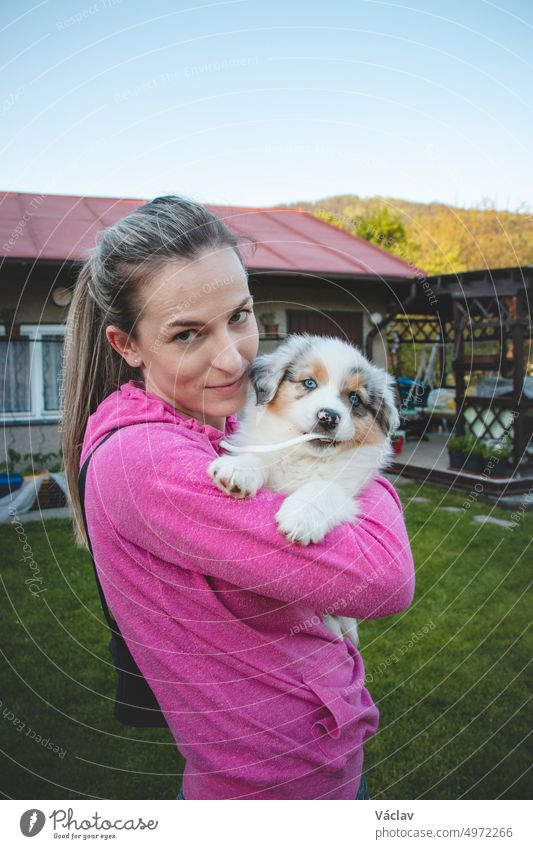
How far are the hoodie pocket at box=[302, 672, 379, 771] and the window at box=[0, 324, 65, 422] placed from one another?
7.70m

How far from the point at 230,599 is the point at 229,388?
586mm

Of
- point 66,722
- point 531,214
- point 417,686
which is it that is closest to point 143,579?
point 531,214

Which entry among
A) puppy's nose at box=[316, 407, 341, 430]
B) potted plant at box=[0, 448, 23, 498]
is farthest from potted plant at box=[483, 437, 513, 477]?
puppy's nose at box=[316, 407, 341, 430]

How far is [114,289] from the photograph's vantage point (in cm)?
170

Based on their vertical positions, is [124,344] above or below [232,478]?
above

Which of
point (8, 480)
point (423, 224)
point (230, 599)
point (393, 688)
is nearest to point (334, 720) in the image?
→ point (230, 599)

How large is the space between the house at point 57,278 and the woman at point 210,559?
457cm

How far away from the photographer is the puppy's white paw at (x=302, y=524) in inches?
52.8

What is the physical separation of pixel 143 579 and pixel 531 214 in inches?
83.8

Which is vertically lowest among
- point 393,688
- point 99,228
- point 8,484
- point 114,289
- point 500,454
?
point 393,688

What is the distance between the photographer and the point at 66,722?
4082mm

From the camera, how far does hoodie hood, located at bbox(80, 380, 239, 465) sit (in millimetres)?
1553

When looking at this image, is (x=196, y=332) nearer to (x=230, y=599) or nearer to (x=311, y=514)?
(x=311, y=514)

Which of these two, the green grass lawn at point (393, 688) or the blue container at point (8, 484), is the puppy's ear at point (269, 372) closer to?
the green grass lawn at point (393, 688)
